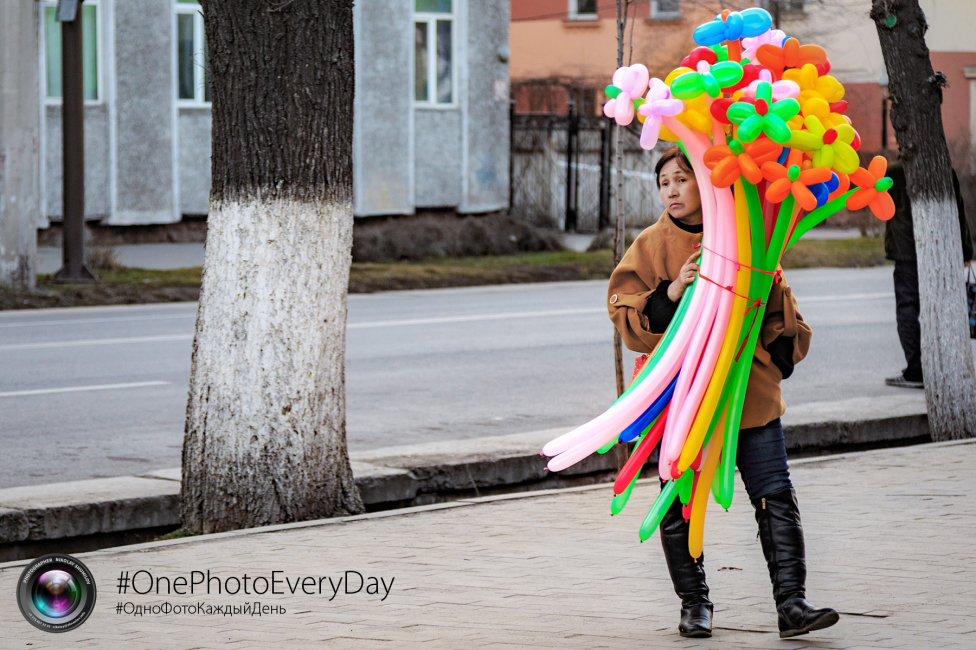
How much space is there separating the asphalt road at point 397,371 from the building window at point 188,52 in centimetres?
739

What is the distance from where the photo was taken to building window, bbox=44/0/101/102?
Answer: 22203mm

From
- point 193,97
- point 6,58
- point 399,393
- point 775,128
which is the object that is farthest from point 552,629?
→ point 193,97

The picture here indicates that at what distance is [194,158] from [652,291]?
2004cm

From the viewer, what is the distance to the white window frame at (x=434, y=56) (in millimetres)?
25522

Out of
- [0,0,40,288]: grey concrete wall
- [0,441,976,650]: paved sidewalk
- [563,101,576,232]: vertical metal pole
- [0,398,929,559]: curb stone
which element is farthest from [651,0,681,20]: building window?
[0,441,976,650]: paved sidewalk

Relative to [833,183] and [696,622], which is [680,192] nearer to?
[833,183]

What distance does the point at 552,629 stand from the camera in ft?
14.3

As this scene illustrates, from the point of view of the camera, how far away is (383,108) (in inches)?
982

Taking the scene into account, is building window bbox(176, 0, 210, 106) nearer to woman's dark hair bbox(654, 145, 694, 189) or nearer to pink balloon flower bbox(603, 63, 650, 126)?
woman's dark hair bbox(654, 145, 694, 189)

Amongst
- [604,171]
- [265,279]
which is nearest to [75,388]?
[265,279]

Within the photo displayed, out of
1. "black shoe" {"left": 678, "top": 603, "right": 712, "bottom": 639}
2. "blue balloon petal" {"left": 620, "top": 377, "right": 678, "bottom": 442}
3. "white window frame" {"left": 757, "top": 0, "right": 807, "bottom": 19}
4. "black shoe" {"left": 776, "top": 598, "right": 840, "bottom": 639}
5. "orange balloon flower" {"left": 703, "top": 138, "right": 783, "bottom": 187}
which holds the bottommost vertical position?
"black shoe" {"left": 678, "top": 603, "right": 712, "bottom": 639}

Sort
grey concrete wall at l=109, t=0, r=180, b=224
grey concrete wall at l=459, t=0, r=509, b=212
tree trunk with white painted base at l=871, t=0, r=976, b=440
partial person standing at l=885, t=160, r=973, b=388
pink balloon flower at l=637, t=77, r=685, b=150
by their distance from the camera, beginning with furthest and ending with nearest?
grey concrete wall at l=459, t=0, r=509, b=212
grey concrete wall at l=109, t=0, r=180, b=224
partial person standing at l=885, t=160, r=973, b=388
tree trunk with white painted base at l=871, t=0, r=976, b=440
pink balloon flower at l=637, t=77, r=685, b=150

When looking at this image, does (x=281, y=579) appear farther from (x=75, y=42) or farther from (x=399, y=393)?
(x=75, y=42)

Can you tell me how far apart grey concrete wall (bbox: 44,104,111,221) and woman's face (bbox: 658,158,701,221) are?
19129 mm
